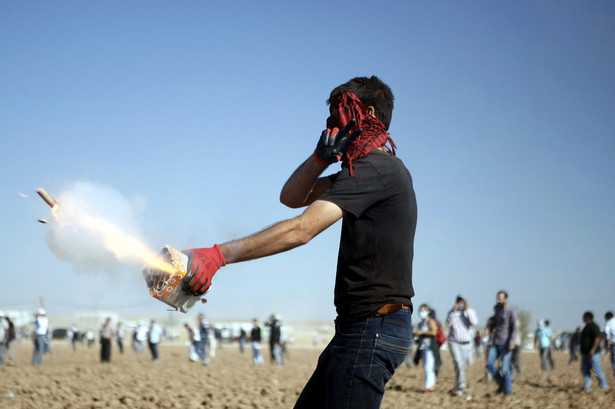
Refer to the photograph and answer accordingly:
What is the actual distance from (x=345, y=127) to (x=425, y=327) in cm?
1051

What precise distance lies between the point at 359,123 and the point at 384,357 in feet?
3.88

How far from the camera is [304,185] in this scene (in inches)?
142

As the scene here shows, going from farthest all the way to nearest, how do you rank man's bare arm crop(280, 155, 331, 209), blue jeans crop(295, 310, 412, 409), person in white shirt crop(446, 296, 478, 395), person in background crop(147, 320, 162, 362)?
person in background crop(147, 320, 162, 362) → person in white shirt crop(446, 296, 478, 395) → man's bare arm crop(280, 155, 331, 209) → blue jeans crop(295, 310, 412, 409)

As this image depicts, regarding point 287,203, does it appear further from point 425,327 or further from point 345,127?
point 425,327

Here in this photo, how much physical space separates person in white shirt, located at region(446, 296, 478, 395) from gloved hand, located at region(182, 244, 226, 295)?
32.5ft

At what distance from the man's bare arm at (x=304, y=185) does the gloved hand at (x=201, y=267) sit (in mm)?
921

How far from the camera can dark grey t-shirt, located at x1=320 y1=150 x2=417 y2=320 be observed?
2855 mm

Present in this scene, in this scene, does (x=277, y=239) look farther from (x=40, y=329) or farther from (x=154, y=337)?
(x=154, y=337)

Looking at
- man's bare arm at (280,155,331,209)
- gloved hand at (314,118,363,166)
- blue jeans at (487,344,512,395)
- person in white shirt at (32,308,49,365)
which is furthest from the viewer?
person in white shirt at (32,308,49,365)

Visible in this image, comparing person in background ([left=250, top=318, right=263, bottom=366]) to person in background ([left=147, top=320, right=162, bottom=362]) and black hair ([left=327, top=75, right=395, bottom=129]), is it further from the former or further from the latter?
black hair ([left=327, top=75, right=395, bottom=129])

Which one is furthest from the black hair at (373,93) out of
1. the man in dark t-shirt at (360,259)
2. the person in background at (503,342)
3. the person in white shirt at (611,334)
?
the person in white shirt at (611,334)

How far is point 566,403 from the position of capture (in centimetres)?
1052

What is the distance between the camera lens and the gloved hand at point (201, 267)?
8.82ft

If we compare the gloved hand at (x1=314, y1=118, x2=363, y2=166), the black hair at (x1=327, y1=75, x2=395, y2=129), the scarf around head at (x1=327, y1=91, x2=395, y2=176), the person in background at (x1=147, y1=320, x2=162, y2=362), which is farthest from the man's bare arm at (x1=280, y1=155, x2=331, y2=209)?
the person in background at (x1=147, y1=320, x2=162, y2=362)
